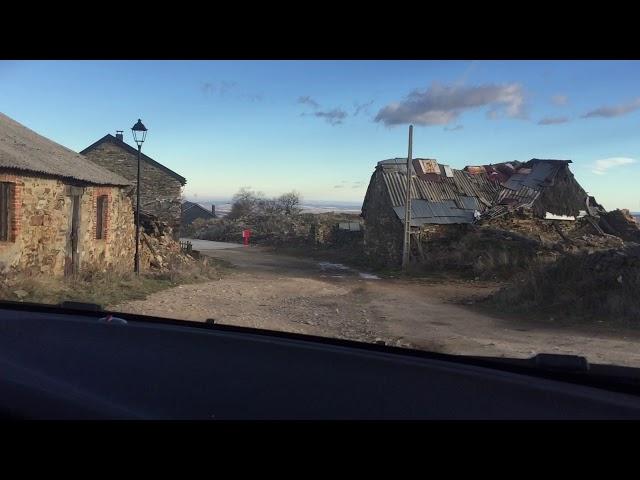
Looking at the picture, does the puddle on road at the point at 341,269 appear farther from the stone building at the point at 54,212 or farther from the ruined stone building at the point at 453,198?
the stone building at the point at 54,212

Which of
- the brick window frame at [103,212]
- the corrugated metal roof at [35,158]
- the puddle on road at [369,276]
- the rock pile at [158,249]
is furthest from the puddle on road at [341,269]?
the corrugated metal roof at [35,158]

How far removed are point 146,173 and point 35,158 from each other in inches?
545

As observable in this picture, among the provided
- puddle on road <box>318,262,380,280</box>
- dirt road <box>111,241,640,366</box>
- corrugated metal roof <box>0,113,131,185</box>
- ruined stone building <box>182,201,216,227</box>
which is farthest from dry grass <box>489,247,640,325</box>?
ruined stone building <box>182,201,216,227</box>

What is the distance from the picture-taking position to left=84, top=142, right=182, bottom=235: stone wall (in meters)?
25.6

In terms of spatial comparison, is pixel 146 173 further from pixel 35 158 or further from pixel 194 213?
Result: pixel 194 213

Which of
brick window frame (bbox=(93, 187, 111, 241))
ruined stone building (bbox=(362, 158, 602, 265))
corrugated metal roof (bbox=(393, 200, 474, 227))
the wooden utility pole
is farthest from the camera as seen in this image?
ruined stone building (bbox=(362, 158, 602, 265))

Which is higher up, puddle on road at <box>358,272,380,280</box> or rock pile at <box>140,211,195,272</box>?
rock pile at <box>140,211,195,272</box>

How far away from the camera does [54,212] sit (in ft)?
40.7

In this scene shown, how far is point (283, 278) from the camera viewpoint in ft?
59.3

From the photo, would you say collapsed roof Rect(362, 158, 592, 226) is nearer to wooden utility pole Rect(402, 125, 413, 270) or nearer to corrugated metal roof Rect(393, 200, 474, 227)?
corrugated metal roof Rect(393, 200, 474, 227)

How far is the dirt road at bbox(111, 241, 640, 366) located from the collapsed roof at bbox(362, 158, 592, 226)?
648 centimetres

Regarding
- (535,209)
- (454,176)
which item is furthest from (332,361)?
(454,176)
